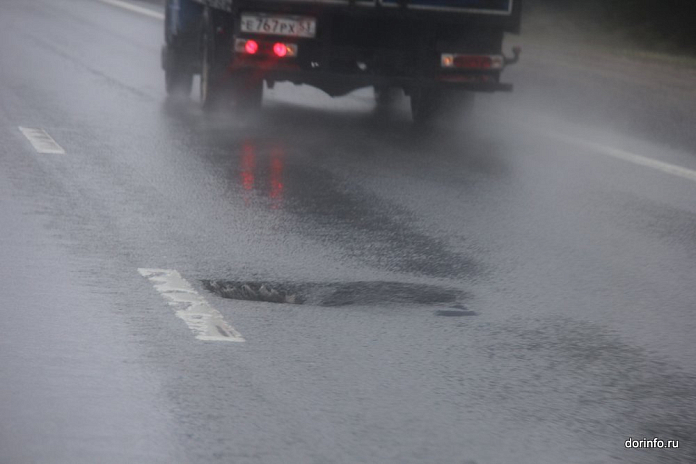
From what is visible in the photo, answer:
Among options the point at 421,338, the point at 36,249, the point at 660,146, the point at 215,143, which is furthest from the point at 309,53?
the point at 421,338

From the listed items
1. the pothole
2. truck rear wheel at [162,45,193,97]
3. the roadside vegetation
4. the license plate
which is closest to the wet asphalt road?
the pothole

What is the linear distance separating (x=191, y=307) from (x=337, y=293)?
31.3 inches

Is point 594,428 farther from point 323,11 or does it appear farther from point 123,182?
point 323,11

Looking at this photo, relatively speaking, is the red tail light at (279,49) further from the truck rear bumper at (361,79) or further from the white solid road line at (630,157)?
the white solid road line at (630,157)

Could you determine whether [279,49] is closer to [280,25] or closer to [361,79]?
[280,25]

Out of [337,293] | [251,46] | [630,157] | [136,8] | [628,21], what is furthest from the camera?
[136,8]

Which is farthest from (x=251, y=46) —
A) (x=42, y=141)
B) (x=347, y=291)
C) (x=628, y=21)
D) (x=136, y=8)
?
(x=136, y=8)

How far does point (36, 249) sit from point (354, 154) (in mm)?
4992

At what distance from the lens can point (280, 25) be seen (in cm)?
1321

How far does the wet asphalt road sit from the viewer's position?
467cm

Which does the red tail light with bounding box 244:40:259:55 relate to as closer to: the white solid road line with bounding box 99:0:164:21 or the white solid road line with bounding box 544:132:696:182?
the white solid road line with bounding box 544:132:696:182

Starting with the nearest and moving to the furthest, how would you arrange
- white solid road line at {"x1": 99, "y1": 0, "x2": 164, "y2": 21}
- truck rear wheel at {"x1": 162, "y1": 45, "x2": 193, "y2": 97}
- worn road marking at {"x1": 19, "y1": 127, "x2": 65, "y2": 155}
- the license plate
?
worn road marking at {"x1": 19, "y1": 127, "x2": 65, "y2": 155} → the license plate → truck rear wheel at {"x1": 162, "y1": 45, "x2": 193, "y2": 97} → white solid road line at {"x1": 99, "y1": 0, "x2": 164, "y2": 21}

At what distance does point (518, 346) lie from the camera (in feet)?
19.1

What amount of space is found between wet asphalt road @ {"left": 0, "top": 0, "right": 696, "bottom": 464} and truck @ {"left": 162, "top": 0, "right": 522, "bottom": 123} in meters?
0.52
